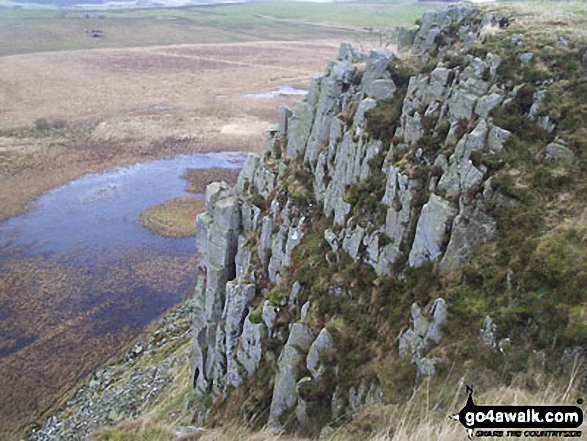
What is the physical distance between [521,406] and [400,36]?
25312 millimetres

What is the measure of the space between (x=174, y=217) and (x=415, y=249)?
46.2m

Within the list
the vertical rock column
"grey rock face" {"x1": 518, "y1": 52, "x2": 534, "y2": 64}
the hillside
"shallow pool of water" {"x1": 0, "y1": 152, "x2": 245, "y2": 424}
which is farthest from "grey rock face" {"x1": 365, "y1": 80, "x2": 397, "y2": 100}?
"shallow pool of water" {"x1": 0, "y1": 152, "x2": 245, "y2": 424}

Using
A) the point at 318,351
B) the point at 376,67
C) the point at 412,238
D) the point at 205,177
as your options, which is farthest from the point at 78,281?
the point at 412,238

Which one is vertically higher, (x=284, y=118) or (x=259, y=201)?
(x=284, y=118)

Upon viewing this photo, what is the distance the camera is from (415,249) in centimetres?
1742

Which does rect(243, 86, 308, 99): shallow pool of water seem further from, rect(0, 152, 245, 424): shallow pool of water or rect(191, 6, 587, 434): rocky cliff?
rect(191, 6, 587, 434): rocky cliff

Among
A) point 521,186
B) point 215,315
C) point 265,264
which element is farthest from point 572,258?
point 215,315

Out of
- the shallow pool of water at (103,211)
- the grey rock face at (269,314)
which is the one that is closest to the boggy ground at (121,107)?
the shallow pool of water at (103,211)

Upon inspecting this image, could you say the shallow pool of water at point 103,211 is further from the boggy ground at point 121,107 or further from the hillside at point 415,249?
the hillside at point 415,249

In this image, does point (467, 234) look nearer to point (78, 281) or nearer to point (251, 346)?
point (251, 346)

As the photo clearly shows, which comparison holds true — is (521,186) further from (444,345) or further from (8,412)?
(8,412)

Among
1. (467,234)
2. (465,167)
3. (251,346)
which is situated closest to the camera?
(467,234)

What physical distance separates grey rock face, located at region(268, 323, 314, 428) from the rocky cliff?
2.9 inches

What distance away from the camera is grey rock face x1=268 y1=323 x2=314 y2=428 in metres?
18.5
